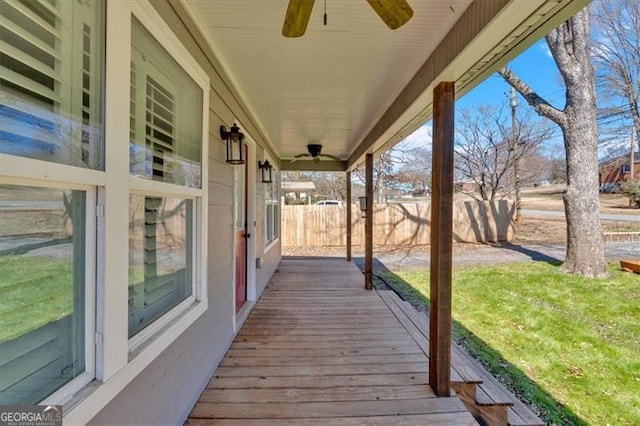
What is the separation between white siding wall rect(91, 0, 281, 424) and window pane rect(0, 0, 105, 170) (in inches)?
23.6

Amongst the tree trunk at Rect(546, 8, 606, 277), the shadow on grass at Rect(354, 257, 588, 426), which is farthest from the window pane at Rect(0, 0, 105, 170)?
the tree trunk at Rect(546, 8, 606, 277)

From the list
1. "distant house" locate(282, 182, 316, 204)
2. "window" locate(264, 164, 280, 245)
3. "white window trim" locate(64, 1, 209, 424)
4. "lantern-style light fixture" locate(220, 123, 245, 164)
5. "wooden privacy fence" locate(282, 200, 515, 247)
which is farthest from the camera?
"distant house" locate(282, 182, 316, 204)

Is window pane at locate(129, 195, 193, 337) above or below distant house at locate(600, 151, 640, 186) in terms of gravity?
below

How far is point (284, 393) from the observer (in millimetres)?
2213

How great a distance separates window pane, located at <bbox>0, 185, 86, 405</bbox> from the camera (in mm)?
890

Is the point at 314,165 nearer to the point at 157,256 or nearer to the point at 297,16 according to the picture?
the point at 157,256

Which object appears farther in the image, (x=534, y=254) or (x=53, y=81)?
(x=534, y=254)

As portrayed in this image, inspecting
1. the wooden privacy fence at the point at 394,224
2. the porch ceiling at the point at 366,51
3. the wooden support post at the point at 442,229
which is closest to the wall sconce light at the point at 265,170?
the porch ceiling at the point at 366,51

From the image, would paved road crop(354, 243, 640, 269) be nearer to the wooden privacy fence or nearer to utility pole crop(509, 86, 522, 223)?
the wooden privacy fence

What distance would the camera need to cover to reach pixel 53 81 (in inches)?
39.7

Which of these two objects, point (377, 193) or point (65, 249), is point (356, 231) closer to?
point (377, 193)

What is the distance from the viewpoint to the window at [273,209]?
5898 millimetres

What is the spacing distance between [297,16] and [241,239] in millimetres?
3032

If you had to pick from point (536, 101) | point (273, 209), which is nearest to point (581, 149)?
point (536, 101)
